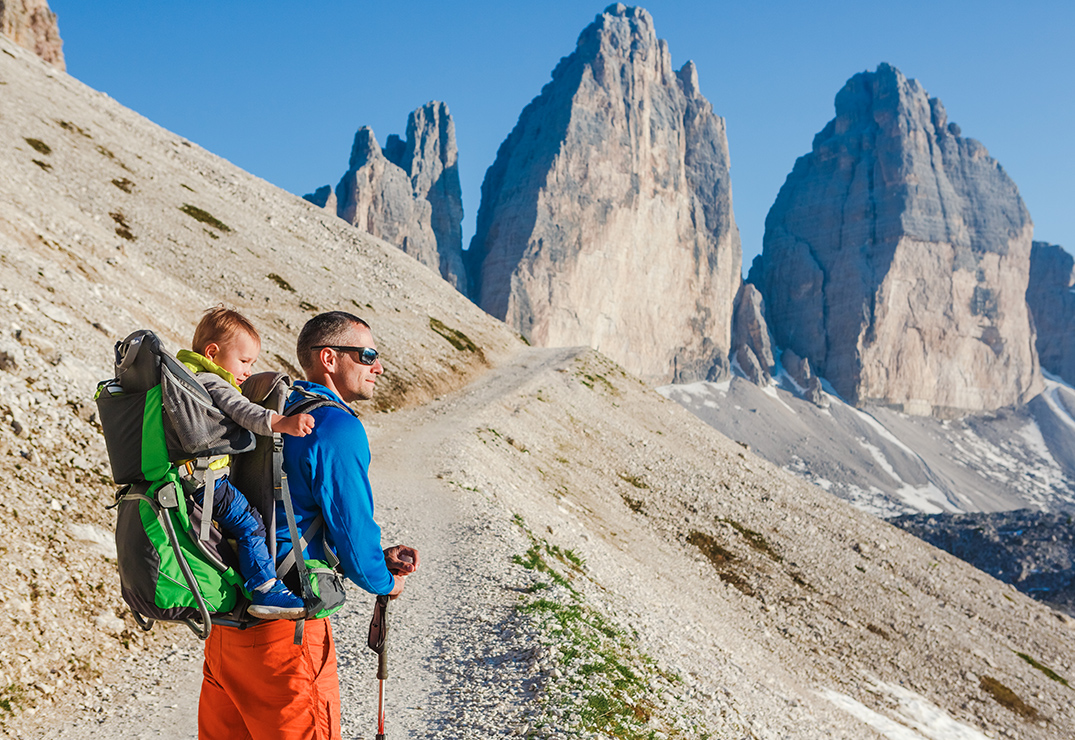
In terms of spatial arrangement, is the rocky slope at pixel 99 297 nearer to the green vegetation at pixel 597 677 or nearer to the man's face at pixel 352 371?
the green vegetation at pixel 597 677

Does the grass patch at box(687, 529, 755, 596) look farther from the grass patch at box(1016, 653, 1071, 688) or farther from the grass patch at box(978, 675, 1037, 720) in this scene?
the grass patch at box(1016, 653, 1071, 688)

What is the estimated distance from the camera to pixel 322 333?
193 inches

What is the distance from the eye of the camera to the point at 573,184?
522 feet

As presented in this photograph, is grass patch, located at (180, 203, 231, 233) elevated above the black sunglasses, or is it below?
above

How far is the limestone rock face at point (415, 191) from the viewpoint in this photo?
148875 millimetres

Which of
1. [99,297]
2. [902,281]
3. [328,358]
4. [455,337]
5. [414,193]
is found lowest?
[328,358]

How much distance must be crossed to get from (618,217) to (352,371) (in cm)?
16137

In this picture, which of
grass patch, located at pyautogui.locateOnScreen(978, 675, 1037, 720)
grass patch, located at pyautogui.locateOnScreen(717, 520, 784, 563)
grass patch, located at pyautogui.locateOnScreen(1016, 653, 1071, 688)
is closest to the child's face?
grass patch, located at pyautogui.locateOnScreen(717, 520, 784, 563)

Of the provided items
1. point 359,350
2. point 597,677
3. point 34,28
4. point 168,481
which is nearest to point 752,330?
point 34,28

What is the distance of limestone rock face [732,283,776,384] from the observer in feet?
597

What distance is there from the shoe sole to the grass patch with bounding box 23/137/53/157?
45577 millimetres

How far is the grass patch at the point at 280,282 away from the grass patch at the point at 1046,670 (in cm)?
4601

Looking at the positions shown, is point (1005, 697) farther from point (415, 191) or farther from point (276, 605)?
point (415, 191)

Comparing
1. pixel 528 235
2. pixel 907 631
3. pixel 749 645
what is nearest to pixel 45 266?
pixel 749 645
